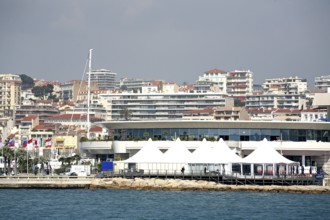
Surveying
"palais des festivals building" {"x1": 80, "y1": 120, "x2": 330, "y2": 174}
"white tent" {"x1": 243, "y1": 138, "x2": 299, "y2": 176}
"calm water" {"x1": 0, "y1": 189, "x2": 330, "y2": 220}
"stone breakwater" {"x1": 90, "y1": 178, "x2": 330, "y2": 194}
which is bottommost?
"calm water" {"x1": 0, "y1": 189, "x2": 330, "y2": 220}

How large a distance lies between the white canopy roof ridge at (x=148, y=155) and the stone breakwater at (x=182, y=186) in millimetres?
2885

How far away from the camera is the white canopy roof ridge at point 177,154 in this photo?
82875mm

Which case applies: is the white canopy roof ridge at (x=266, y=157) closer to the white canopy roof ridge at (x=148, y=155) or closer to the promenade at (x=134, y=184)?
the promenade at (x=134, y=184)

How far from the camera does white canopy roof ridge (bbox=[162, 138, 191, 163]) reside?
82875 mm

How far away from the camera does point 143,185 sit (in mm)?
78938

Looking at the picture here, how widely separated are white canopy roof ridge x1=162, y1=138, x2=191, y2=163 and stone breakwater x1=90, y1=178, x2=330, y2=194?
3776 millimetres

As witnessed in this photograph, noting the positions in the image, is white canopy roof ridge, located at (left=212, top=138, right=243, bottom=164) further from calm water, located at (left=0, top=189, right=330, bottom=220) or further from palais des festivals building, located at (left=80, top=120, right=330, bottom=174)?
palais des festivals building, located at (left=80, top=120, right=330, bottom=174)

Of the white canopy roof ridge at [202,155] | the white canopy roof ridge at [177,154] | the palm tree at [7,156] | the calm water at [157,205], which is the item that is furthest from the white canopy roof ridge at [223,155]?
the palm tree at [7,156]

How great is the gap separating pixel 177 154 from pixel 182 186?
227 inches

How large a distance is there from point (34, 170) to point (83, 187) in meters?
19.2

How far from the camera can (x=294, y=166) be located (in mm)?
85688

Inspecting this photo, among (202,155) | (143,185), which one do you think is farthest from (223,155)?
(143,185)

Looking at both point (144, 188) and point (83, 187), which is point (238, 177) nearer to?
point (144, 188)

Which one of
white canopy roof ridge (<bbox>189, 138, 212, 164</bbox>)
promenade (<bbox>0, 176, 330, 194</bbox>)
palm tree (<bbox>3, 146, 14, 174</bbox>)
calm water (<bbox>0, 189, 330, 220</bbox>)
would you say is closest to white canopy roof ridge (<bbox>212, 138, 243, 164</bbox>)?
white canopy roof ridge (<bbox>189, 138, 212, 164</bbox>)
